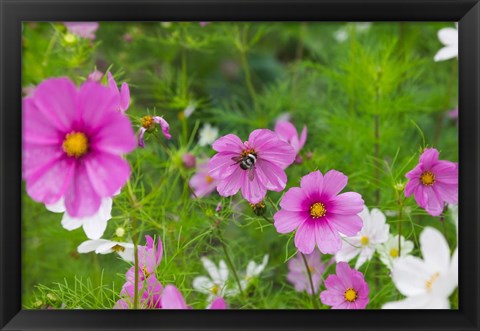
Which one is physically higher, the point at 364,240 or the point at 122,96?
the point at 122,96

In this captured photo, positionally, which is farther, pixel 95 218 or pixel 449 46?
pixel 449 46

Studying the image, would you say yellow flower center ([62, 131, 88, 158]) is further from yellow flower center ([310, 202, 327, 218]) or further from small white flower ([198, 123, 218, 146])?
small white flower ([198, 123, 218, 146])

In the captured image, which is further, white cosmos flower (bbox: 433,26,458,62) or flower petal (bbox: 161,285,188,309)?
white cosmos flower (bbox: 433,26,458,62)

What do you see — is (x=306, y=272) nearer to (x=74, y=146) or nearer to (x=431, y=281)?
(x=431, y=281)

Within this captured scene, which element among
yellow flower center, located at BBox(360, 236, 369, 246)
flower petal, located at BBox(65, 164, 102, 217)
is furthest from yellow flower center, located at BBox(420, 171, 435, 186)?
flower petal, located at BBox(65, 164, 102, 217)

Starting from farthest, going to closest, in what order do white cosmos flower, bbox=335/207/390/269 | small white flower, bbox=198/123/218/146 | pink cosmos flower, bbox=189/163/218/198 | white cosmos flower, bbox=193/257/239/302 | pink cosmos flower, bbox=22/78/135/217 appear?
1. small white flower, bbox=198/123/218/146
2. pink cosmos flower, bbox=189/163/218/198
3. white cosmos flower, bbox=193/257/239/302
4. white cosmos flower, bbox=335/207/390/269
5. pink cosmos flower, bbox=22/78/135/217

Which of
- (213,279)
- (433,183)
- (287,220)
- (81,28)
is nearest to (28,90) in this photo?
(81,28)
